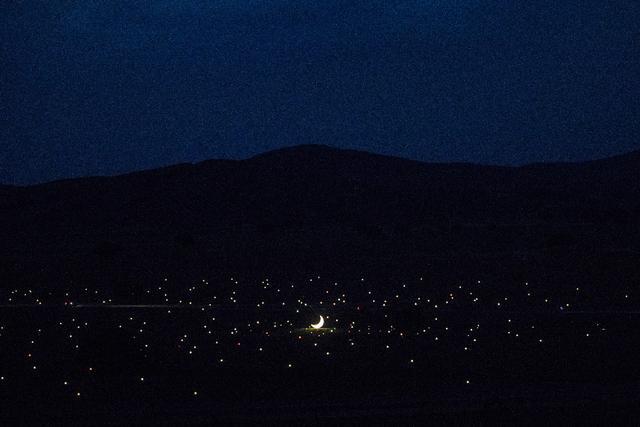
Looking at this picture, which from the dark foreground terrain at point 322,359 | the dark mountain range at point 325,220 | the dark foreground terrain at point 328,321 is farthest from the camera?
the dark mountain range at point 325,220

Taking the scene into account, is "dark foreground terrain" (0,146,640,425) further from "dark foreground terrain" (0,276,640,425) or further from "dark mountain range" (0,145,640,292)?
"dark mountain range" (0,145,640,292)

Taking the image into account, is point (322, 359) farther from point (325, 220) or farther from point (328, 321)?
point (325, 220)

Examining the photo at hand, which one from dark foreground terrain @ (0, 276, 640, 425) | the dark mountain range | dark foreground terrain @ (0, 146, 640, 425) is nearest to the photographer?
dark foreground terrain @ (0, 276, 640, 425)

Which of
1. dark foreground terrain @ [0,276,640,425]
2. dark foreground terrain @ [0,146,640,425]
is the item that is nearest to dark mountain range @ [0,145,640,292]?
dark foreground terrain @ [0,146,640,425]

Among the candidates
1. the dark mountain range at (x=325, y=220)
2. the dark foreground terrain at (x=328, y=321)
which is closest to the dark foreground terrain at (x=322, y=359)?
the dark foreground terrain at (x=328, y=321)

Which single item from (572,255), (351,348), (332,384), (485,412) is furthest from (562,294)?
(485,412)

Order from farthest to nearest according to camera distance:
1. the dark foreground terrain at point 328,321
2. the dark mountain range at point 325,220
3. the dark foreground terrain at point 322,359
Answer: the dark mountain range at point 325,220 < the dark foreground terrain at point 328,321 < the dark foreground terrain at point 322,359

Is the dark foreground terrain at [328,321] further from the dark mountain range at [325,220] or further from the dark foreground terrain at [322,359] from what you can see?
the dark mountain range at [325,220]

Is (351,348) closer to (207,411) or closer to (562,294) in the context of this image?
(207,411)

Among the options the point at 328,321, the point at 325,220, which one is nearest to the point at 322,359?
the point at 328,321
